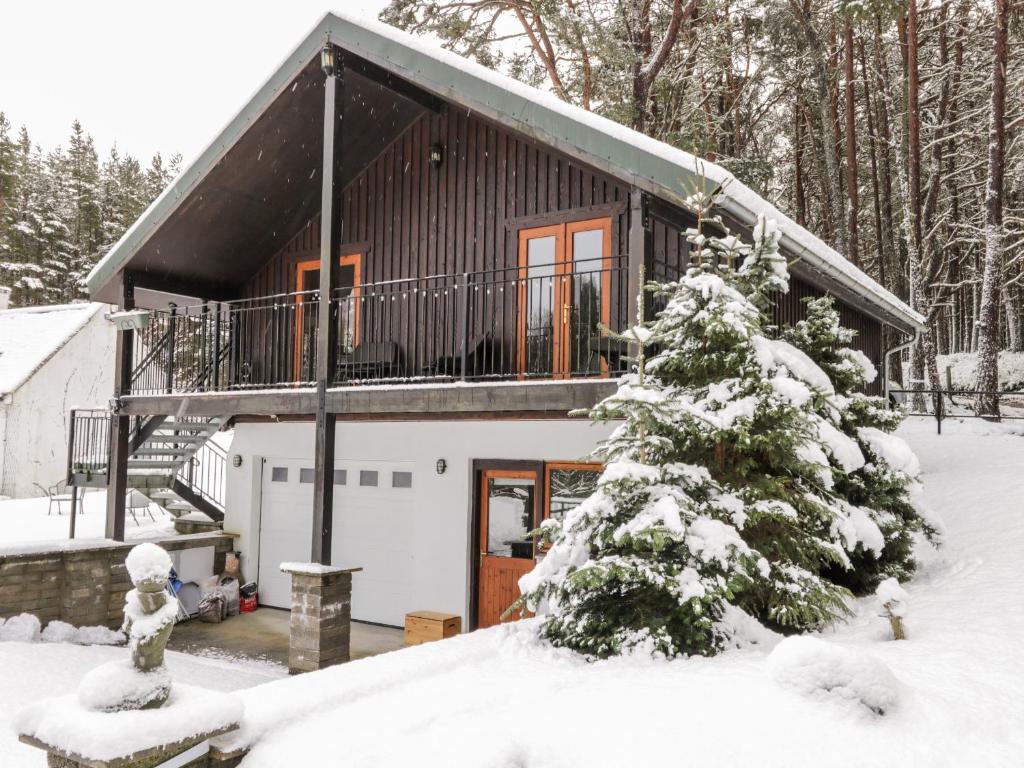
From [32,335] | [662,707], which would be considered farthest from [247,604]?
[32,335]

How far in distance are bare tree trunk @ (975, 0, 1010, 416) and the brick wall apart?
15.2 metres

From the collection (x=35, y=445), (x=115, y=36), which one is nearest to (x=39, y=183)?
(x=115, y=36)

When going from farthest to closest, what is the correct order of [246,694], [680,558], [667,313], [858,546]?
[858,546], [667,313], [680,558], [246,694]

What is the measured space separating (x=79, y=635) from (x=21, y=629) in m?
0.63

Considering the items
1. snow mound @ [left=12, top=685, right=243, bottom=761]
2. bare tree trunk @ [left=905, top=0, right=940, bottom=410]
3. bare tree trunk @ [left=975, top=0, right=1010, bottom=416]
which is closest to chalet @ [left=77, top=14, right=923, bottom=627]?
snow mound @ [left=12, top=685, right=243, bottom=761]

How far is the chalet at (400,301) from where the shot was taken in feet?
26.3

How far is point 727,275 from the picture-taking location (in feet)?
20.1

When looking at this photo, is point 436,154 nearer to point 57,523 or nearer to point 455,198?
point 455,198

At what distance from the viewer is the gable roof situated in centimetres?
673

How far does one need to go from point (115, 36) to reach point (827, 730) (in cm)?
6247

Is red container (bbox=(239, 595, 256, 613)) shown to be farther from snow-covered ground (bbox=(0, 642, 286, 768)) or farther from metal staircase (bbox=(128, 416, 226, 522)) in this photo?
snow-covered ground (bbox=(0, 642, 286, 768))

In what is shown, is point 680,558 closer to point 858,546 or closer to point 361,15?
point 858,546

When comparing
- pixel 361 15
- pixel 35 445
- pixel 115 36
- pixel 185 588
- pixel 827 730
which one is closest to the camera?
pixel 827 730

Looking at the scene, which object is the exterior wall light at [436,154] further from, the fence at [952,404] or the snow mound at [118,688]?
the fence at [952,404]
